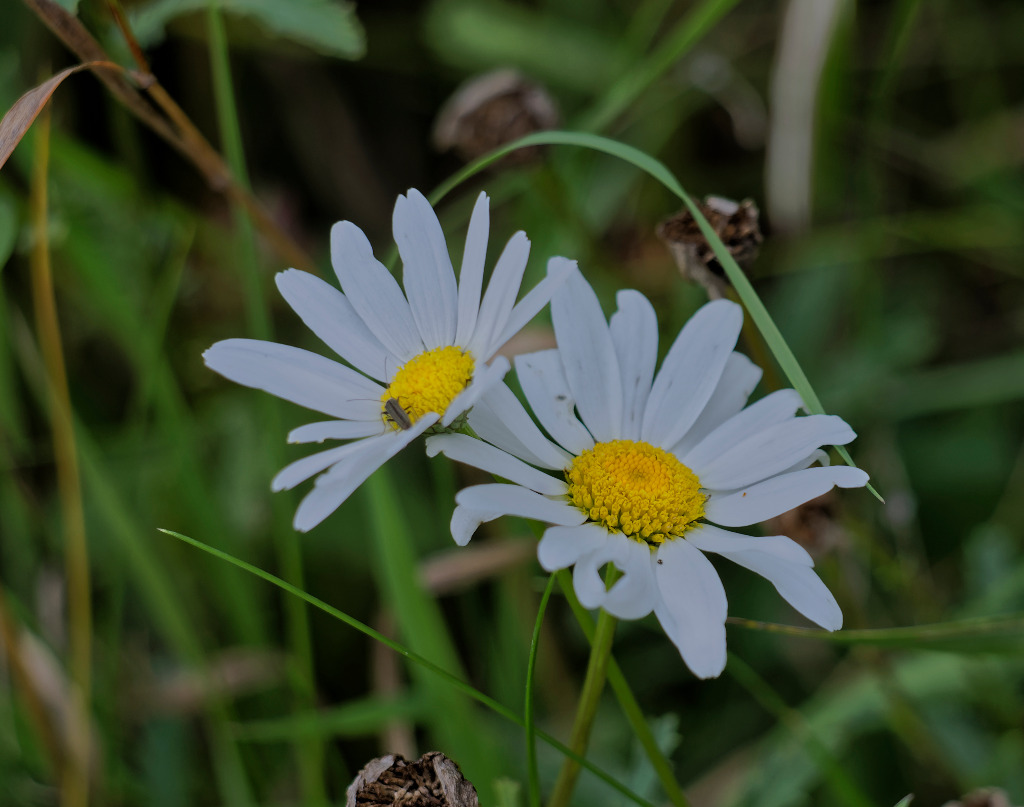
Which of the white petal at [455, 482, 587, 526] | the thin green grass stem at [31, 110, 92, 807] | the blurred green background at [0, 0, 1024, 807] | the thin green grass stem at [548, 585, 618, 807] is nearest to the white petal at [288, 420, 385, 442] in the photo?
the white petal at [455, 482, 587, 526]

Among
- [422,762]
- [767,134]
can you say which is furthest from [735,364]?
[767,134]

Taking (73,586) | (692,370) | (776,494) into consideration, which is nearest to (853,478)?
(776,494)

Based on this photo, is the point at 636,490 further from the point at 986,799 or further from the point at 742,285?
the point at 986,799

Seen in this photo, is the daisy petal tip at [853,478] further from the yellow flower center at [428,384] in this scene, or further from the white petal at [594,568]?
the yellow flower center at [428,384]

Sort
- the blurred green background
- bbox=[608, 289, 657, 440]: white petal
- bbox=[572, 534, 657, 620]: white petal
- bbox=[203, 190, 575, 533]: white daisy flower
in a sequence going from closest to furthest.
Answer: bbox=[572, 534, 657, 620]: white petal, bbox=[203, 190, 575, 533]: white daisy flower, bbox=[608, 289, 657, 440]: white petal, the blurred green background

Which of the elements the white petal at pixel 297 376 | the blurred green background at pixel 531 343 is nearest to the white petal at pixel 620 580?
the white petal at pixel 297 376

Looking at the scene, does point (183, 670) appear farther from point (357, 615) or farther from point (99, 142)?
point (99, 142)

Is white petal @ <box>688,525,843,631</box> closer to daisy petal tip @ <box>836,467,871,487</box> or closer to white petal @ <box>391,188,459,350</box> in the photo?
daisy petal tip @ <box>836,467,871,487</box>
